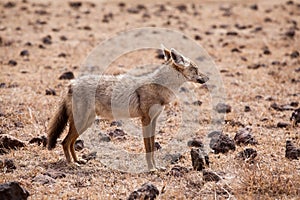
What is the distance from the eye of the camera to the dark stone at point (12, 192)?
20.0 ft

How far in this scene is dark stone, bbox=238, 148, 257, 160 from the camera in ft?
27.0

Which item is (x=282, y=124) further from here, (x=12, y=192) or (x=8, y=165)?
(x=12, y=192)

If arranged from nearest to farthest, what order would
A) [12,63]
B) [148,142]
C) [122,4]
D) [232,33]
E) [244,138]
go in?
[148,142]
[244,138]
[12,63]
[232,33]
[122,4]

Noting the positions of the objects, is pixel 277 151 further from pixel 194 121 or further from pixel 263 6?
pixel 263 6

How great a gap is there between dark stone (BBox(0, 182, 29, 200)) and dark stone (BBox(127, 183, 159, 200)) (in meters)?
1.22

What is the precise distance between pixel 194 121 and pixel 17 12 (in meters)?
13.4

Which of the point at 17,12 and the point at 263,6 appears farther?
the point at 263,6

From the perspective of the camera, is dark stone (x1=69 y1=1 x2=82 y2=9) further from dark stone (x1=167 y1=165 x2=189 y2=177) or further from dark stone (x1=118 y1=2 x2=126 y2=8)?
dark stone (x1=167 y1=165 x2=189 y2=177)

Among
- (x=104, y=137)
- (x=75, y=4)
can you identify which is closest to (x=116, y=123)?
(x=104, y=137)

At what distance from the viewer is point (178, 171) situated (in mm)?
7695

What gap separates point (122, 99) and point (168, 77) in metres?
0.81

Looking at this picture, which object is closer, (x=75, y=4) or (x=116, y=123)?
(x=116, y=123)

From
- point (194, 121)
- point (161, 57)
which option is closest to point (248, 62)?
point (161, 57)

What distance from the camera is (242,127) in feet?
33.7
